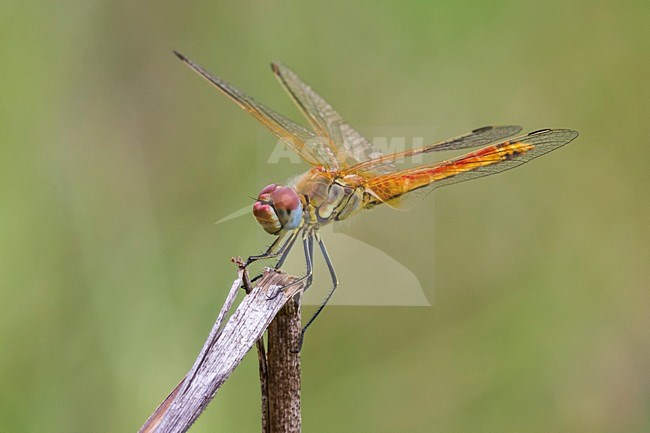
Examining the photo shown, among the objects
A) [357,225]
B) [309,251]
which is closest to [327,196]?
[309,251]

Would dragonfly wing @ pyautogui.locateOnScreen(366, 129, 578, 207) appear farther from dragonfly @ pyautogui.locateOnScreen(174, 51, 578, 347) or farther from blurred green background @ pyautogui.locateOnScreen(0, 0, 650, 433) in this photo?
blurred green background @ pyautogui.locateOnScreen(0, 0, 650, 433)

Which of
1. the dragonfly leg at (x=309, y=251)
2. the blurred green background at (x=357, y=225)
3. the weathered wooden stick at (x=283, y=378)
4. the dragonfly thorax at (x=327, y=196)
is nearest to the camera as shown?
the weathered wooden stick at (x=283, y=378)

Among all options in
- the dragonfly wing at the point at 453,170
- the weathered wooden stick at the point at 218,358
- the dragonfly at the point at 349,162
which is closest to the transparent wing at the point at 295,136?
the dragonfly at the point at 349,162

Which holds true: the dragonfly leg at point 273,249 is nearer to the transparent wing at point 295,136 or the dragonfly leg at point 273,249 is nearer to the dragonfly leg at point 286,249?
the dragonfly leg at point 286,249

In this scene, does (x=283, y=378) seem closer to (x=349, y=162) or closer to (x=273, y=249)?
(x=273, y=249)

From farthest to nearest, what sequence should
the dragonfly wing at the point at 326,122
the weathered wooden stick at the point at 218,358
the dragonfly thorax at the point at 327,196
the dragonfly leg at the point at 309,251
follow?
the dragonfly wing at the point at 326,122 → the dragonfly thorax at the point at 327,196 → the dragonfly leg at the point at 309,251 → the weathered wooden stick at the point at 218,358

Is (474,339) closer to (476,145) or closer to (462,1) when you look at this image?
(476,145)

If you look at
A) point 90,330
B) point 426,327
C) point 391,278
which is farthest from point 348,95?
point 90,330
